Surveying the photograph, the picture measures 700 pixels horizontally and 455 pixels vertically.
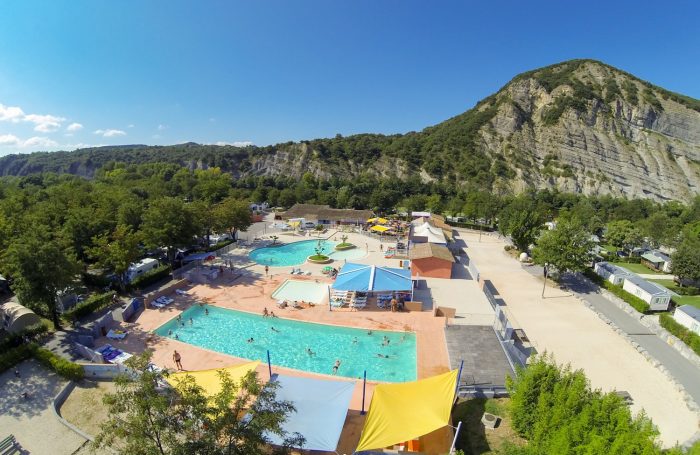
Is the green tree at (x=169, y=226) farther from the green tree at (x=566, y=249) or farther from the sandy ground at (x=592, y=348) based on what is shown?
the green tree at (x=566, y=249)

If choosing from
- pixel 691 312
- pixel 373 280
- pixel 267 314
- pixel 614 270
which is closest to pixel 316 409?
pixel 267 314

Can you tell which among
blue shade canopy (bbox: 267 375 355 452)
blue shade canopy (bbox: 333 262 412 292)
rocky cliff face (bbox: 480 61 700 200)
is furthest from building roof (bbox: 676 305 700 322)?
rocky cliff face (bbox: 480 61 700 200)

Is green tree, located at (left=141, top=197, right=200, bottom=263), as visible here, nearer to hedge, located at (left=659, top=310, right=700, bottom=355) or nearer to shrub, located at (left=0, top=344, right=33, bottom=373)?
shrub, located at (left=0, top=344, right=33, bottom=373)

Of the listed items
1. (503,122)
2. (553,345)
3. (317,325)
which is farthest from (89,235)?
(503,122)

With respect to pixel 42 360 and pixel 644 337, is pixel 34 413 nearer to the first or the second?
pixel 42 360

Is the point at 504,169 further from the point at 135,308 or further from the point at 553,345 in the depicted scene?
the point at 135,308
